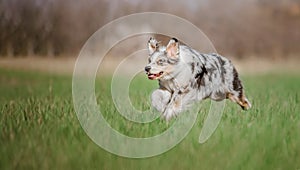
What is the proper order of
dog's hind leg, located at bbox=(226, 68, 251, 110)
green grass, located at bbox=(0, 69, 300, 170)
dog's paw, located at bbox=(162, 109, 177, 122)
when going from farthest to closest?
dog's hind leg, located at bbox=(226, 68, 251, 110) < dog's paw, located at bbox=(162, 109, 177, 122) < green grass, located at bbox=(0, 69, 300, 170)

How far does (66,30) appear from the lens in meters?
2.26

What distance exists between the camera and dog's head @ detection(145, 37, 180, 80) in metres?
2.20

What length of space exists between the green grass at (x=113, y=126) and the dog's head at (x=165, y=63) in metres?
0.05

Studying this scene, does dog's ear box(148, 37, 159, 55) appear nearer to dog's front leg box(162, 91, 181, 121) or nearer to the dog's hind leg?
dog's front leg box(162, 91, 181, 121)

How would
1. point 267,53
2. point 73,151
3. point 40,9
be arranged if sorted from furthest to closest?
1. point 267,53
2. point 40,9
3. point 73,151

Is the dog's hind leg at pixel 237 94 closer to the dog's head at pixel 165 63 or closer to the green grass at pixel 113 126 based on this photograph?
the green grass at pixel 113 126

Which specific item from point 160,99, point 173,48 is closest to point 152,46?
point 173,48

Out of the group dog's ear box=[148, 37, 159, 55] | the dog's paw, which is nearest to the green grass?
the dog's paw

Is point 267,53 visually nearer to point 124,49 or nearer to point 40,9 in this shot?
point 124,49

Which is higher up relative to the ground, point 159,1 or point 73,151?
point 159,1

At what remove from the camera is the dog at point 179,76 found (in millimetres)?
2205

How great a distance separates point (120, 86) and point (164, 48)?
0.25 meters

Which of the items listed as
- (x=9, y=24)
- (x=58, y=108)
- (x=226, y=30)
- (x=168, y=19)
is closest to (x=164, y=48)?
(x=168, y=19)

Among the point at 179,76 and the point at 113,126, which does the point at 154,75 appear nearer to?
the point at 179,76
